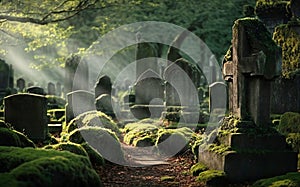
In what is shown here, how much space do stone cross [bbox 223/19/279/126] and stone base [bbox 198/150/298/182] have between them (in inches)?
31.7

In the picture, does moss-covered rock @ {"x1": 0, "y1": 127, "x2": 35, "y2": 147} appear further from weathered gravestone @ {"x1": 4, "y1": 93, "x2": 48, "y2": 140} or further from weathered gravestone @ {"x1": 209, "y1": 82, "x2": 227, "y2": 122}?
weathered gravestone @ {"x1": 209, "y1": 82, "x2": 227, "y2": 122}

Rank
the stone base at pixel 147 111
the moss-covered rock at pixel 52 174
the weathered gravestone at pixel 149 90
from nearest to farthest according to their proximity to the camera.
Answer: the moss-covered rock at pixel 52 174, the stone base at pixel 147 111, the weathered gravestone at pixel 149 90

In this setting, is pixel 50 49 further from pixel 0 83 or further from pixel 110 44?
pixel 0 83

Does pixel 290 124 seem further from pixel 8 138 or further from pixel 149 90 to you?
pixel 149 90

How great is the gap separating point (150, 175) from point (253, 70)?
3.37 metres

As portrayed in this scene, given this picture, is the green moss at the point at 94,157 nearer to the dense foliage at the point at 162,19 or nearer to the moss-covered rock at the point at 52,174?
the moss-covered rock at the point at 52,174

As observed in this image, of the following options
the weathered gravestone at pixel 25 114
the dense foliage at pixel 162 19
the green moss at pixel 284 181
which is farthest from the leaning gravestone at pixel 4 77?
the green moss at pixel 284 181

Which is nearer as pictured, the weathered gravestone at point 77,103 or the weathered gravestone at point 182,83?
the weathered gravestone at point 77,103

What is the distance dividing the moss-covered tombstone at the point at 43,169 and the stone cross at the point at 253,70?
14.1 ft

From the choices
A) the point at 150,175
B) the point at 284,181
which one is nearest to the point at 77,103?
the point at 150,175

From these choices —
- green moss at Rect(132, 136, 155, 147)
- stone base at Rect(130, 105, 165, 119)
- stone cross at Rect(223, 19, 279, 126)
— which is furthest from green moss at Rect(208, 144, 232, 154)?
stone base at Rect(130, 105, 165, 119)

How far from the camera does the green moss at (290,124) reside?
12.1 metres

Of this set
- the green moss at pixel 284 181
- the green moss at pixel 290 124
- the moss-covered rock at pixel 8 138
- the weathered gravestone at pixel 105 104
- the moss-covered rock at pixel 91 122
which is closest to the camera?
the green moss at pixel 284 181

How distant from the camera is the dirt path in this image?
30.5 ft
